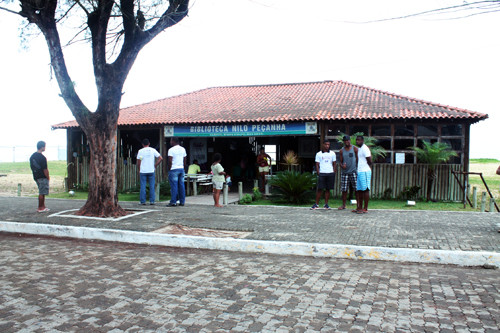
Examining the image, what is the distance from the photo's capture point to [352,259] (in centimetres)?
538

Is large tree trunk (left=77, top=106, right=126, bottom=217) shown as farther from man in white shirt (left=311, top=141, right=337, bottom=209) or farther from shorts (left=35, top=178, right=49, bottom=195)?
man in white shirt (left=311, top=141, right=337, bottom=209)

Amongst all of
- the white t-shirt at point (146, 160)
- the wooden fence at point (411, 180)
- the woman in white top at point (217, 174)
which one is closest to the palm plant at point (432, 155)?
the wooden fence at point (411, 180)

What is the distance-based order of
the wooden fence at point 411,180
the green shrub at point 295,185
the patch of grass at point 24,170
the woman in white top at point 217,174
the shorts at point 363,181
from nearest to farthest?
the shorts at point 363,181 < the woman in white top at point 217,174 < the green shrub at point 295,185 < the wooden fence at point 411,180 < the patch of grass at point 24,170

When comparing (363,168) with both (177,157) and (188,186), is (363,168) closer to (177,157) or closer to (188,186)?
(177,157)

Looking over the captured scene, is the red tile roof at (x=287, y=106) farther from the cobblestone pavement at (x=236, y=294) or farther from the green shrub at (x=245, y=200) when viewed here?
the cobblestone pavement at (x=236, y=294)

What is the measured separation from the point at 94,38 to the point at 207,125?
772cm

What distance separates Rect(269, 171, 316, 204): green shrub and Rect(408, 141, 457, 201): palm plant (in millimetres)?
4075

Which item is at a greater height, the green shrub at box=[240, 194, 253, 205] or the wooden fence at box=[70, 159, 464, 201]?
the wooden fence at box=[70, 159, 464, 201]

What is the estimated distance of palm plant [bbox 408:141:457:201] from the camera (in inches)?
508

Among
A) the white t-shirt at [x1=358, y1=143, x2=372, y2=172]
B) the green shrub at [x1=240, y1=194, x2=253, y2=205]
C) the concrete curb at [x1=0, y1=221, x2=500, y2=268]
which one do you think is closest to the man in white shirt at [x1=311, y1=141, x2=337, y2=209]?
the white t-shirt at [x1=358, y1=143, x2=372, y2=172]

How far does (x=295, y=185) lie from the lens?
1178 cm

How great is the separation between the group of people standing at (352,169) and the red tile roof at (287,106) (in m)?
4.80

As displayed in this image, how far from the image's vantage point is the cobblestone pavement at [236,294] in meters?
3.19

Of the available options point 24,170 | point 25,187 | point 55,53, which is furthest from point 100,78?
point 24,170
